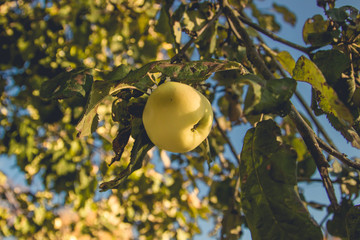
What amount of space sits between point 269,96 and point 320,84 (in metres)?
0.17

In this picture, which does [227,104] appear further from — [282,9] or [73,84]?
[73,84]

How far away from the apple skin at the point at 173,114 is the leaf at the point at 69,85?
0.18m

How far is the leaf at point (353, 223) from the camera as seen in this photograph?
2.39 ft

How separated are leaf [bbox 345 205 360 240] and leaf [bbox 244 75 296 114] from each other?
0.38 m

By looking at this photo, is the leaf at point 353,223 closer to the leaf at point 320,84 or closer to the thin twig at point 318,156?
the thin twig at point 318,156

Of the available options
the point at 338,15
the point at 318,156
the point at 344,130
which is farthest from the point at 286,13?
the point at 318,156

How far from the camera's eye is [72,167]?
2232 millimetres

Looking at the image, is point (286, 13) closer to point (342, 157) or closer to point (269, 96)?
point (342, 157)

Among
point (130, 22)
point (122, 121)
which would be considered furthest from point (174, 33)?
point (130, 22)

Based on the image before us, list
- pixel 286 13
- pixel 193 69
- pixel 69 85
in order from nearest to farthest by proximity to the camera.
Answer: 1. pixel 193 69
2. pixel 69 85
3. pixel 286 13

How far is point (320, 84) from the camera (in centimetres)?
63

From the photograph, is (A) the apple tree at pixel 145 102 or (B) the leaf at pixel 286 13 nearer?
(A) the apple tree at pixel 145 102

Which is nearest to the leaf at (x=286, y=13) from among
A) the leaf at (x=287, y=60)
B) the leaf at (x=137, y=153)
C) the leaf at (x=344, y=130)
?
the leaf at (x=287, y=60)

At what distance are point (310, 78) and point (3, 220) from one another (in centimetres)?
331
